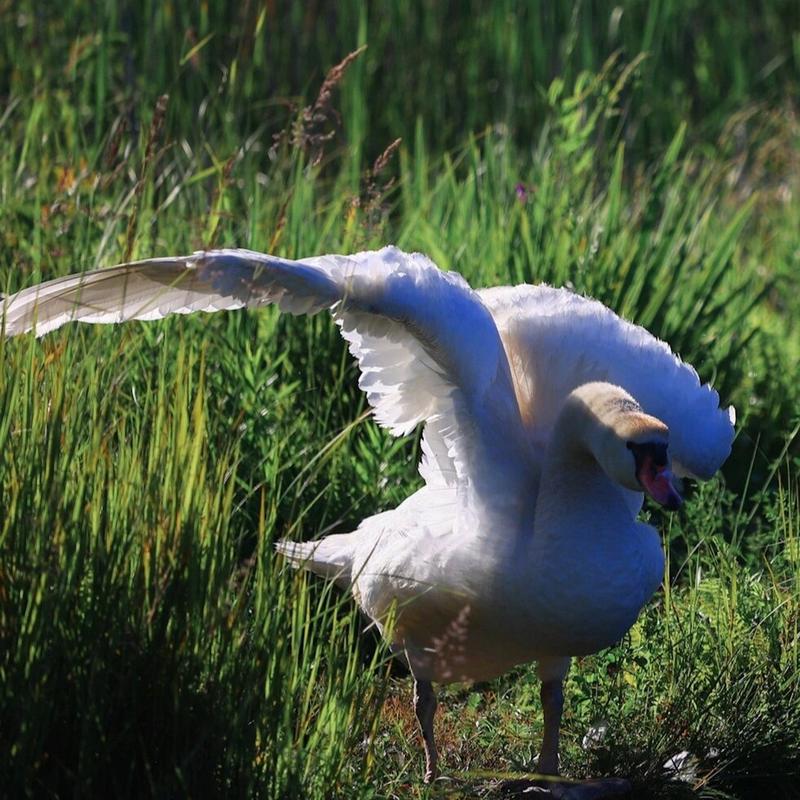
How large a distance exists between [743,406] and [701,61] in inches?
153

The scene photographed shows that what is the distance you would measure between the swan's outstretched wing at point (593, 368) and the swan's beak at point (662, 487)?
61 cm

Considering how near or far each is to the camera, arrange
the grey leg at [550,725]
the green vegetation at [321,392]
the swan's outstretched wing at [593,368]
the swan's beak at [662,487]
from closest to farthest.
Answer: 1. the green vegetation at [321,392]
2. the swan's beak at [662,487]
3. the grey leg at [550,725]
4. the swan's outstretched wing at [593,368]

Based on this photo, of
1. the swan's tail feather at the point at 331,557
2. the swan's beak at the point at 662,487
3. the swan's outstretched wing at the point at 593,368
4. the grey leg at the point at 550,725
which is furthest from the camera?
the swan's tail feather at the point at 331,557

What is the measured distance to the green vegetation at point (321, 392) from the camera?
9.46 ft

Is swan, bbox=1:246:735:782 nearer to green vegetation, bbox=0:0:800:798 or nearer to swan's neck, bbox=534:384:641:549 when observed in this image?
swan's neck, bbox=534:384:641:549

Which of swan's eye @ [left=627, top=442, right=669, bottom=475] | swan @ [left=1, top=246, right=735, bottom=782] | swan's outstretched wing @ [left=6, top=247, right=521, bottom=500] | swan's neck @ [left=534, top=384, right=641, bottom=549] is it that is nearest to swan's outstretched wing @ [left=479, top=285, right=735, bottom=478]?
swan @ [left=1, top=246, right=735, bottom=782]

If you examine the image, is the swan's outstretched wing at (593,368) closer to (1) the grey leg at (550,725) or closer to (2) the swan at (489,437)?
(2) the swan at (489,437)

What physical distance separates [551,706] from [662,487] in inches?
31.2

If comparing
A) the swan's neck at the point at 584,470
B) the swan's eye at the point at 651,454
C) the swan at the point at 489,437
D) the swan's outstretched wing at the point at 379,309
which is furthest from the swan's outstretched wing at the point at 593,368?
the swan's eye at the point at 651,454

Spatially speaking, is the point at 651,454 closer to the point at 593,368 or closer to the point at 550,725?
the point at 593,368

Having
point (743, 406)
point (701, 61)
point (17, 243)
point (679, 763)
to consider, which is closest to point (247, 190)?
point (17, 243)

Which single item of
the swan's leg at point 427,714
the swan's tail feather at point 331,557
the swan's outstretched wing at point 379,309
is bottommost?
the swan's leg at point 427,714

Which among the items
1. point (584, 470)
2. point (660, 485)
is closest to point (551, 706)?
point (584, 470)

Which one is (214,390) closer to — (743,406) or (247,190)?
(247,190)
